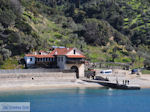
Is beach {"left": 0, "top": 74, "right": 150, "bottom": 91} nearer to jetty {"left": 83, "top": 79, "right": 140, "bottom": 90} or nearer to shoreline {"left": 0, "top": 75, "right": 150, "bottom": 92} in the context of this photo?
shoreline {"left": 0, "top": 75, "right": 150, "bottom": 92}

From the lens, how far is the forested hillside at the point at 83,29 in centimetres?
8356

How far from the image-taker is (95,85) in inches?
2645

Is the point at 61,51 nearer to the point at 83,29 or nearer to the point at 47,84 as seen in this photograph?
the point at 47,84

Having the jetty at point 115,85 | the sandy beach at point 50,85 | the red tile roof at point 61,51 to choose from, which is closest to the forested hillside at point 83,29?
the red tile roof at point 61,51

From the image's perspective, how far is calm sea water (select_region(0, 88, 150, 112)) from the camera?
45.5 m

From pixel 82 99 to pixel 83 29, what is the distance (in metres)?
65.4

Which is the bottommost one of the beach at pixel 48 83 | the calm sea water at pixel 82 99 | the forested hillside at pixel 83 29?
the calm sea water at pixel 82 99

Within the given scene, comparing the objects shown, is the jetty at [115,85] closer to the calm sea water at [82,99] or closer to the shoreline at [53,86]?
the shoreline at [53,86]

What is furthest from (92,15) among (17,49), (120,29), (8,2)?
(17,49)

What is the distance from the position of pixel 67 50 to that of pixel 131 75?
1755cm

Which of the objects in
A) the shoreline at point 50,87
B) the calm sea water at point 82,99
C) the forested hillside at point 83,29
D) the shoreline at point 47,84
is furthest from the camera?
the forested hillside at point 83,29

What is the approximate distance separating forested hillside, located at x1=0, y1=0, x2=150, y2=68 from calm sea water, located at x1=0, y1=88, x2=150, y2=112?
21.2m

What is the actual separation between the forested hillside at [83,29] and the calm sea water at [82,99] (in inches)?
Answer: 833

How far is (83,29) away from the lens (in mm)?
115188
